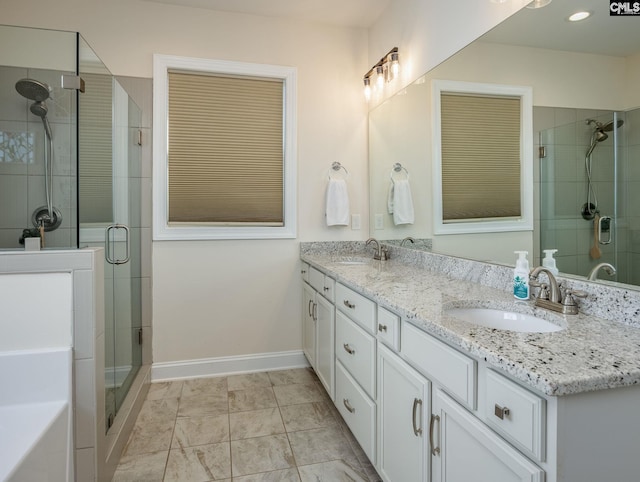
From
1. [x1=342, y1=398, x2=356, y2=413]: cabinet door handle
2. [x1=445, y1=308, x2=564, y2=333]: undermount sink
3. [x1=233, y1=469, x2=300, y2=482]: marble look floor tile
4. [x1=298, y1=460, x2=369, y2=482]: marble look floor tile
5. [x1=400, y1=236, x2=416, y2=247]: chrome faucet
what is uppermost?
[x1=400, y1=236, x2=416, y2=247]: chrome faucet

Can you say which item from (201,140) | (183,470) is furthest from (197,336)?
(201,140)

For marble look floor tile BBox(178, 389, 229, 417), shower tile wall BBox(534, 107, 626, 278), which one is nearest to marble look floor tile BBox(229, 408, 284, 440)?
marble look floor tile BBox(178, 389, 229, 417)

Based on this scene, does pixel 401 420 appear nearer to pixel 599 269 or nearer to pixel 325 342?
pixel 599 269

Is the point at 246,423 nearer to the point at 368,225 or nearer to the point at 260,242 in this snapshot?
the point at 260,242

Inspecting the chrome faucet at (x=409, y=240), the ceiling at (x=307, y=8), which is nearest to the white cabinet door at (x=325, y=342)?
the chrome faucet at (x=409, y=240)

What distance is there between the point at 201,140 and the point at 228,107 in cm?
32

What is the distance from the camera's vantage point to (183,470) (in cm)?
172

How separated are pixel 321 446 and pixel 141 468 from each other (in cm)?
85

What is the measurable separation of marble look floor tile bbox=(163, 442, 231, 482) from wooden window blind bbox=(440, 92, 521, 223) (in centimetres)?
166

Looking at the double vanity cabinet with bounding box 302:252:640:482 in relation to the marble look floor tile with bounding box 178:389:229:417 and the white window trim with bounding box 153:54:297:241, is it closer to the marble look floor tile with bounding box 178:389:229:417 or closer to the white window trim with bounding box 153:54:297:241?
the marble look floor tile with bounding box 178:389:229:417

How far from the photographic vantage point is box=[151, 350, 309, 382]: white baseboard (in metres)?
2.65

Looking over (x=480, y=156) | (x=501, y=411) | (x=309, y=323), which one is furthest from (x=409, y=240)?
(x=501, y=411)

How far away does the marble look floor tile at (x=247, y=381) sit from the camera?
257 centimetres

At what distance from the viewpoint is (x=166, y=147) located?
261 centimetres
